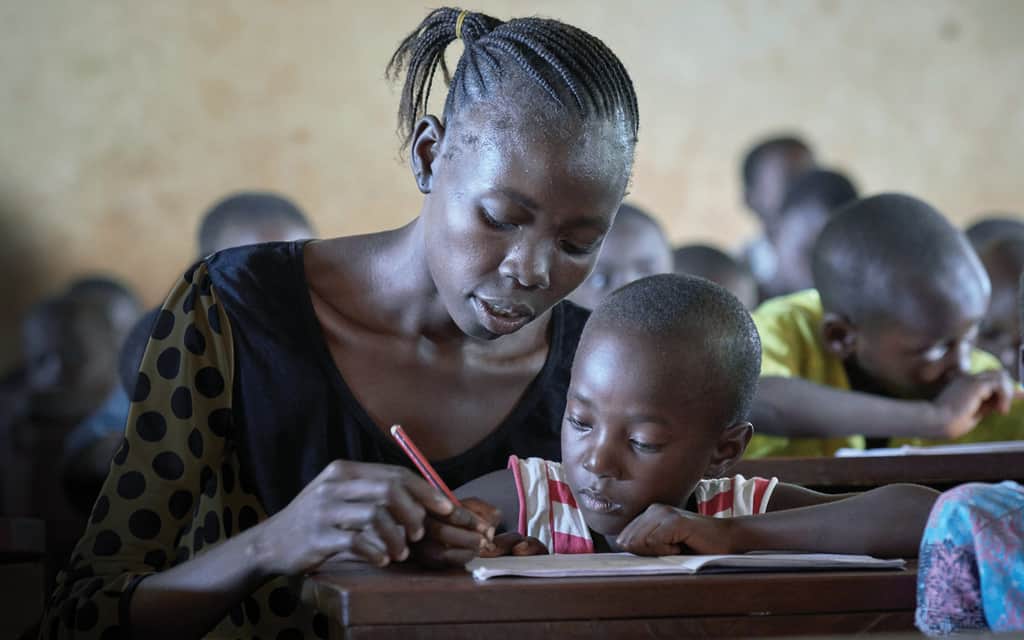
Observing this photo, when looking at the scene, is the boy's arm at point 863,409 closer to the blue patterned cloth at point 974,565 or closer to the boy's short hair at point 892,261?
the boy's short hair at point 892,261

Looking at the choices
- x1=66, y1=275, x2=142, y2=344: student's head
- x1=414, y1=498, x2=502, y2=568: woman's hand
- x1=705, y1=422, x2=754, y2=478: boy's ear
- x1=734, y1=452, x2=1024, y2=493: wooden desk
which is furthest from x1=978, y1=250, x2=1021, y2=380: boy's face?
x1=66, y1=275, x2=142, y2=344: student's head

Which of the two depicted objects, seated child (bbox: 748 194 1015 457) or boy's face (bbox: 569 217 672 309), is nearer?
seated child (bbox: 748 194 1015 457)

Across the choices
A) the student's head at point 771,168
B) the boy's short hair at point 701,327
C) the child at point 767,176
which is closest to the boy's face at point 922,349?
the boy's short hair at point 701,327

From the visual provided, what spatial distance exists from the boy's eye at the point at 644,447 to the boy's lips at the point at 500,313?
22 cm

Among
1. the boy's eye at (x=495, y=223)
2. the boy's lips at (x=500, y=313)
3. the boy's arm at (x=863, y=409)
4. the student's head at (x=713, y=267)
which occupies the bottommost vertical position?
the boy's arm at (x=863, y=409)

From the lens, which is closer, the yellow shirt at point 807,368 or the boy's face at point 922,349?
the boy's face at point 922,349

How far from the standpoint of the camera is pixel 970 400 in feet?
10.2

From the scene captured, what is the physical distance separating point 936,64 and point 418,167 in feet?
20.5

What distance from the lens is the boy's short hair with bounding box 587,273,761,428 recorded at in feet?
6.35

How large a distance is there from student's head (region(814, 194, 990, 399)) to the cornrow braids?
1383mm

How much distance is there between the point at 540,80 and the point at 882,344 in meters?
1.61

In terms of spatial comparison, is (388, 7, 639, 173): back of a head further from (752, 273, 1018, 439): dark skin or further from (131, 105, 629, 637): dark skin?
(752, 273, 1018, 439): dark skin

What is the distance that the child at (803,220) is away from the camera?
17.4 ft

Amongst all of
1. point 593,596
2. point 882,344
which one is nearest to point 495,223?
point 593,596
